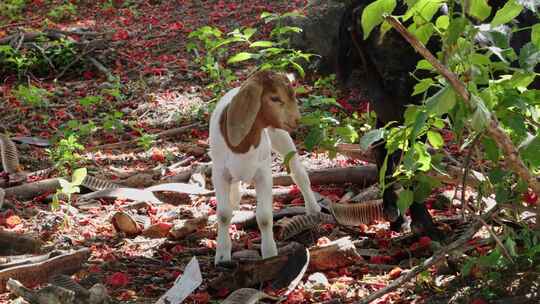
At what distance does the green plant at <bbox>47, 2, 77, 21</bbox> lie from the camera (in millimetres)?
13477

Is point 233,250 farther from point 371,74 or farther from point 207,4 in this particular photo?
point 207,4

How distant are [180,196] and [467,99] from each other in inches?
138

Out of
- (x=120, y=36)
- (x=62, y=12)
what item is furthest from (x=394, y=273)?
(x=62, y=12)

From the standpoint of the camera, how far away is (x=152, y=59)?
10.7 metres

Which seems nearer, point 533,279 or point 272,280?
point 533,279

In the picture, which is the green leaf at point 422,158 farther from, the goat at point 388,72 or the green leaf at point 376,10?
the goat at point 388,72

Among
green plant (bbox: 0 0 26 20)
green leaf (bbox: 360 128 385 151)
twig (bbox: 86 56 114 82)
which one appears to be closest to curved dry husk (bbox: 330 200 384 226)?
green leaf (bbox: 360 128 385 151)

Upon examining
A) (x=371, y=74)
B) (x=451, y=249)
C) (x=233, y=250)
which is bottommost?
(x=233, y=250)

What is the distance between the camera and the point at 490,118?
2762 mm

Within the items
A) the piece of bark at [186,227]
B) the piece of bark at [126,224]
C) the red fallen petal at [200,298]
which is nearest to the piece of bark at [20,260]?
the piece of bark at [126,224]

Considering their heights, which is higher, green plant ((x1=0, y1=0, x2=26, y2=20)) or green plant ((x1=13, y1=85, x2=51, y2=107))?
green plant ((x1=0, y1=0, x2=26, y2=20))

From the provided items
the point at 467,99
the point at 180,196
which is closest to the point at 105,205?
the point at 180,196

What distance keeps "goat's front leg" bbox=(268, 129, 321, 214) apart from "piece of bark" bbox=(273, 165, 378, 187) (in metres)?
0.77

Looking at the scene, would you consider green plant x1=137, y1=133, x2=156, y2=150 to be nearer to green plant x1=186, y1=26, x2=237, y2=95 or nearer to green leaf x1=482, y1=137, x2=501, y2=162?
green plant x1=186, y1=26, x2=237, y2=95
